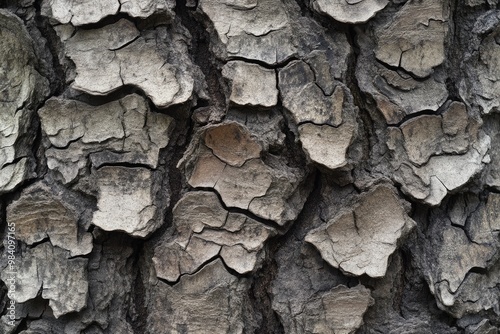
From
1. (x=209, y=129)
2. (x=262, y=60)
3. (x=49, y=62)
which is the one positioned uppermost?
(x=262, y=60)

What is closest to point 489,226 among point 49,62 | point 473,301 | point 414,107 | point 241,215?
point 473,301

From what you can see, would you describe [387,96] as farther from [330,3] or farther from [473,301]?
[473,301]

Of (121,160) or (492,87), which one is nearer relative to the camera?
(121,160)

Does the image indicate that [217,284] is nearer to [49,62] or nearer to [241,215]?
[241,215]

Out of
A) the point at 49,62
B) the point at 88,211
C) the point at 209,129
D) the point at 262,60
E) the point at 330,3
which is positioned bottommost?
the point at 88,211

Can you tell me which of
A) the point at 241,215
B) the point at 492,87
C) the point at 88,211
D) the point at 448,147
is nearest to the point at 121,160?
the point at 88,211

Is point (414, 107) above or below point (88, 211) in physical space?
above
